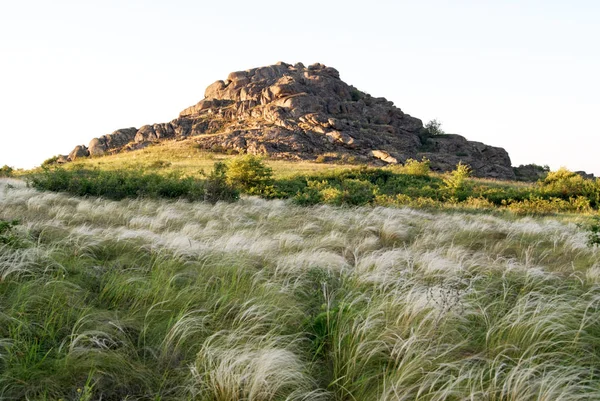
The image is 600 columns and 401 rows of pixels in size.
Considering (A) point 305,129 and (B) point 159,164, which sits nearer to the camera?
(B) point 159,164

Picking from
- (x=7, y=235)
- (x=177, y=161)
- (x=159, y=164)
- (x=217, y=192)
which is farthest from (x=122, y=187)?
(x=177, y=161)

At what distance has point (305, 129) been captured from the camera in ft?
193

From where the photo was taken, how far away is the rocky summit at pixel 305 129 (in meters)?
54.0

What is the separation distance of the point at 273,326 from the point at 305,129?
187 ft

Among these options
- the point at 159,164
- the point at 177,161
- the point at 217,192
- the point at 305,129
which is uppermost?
the point at 305,129

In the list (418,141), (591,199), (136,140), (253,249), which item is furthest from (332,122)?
(253,249)

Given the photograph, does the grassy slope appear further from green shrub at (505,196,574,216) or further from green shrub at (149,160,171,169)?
green shrub at (505,196,574,216)

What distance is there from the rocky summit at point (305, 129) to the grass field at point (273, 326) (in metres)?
42.1

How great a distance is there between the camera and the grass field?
223 cm

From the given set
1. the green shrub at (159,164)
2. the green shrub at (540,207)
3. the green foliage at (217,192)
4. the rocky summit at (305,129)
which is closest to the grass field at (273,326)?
the green foliage at (217,192)

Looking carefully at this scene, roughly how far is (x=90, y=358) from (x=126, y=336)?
433 mm

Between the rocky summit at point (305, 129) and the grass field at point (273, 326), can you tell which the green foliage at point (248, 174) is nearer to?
the grass field at point (273, 326)

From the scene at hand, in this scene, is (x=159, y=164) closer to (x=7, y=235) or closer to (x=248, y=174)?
(x=248, y=174)

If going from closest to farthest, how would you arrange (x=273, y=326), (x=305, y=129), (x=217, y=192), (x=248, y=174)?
1. (x=273, y=326)
2. (x=217, y=192)
3. (x=248, y=174)
4. (x=305, y=129)
